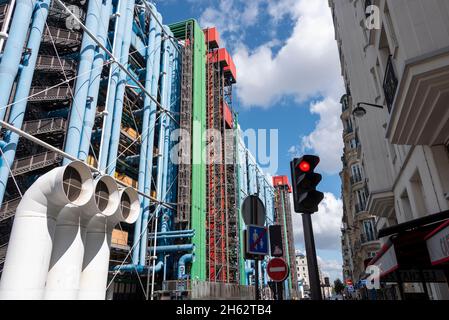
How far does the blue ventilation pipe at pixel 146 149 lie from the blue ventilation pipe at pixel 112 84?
14.5 feet

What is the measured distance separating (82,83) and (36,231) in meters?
14.7

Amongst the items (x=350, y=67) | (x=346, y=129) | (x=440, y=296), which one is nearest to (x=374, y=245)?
(x=346, y=129)

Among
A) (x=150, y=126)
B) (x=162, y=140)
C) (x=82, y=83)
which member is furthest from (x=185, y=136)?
(x=82, y=83)

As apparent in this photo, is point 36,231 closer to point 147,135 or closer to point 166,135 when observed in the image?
point 147,135

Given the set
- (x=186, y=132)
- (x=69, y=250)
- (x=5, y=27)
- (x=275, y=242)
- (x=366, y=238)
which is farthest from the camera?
(x=186, y=132)

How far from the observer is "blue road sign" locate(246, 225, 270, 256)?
563cm

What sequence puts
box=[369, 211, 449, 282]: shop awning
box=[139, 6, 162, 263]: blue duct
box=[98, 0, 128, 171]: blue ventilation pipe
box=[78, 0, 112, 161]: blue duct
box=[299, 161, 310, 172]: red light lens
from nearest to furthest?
box=[299, 161, 310, 172]: red light lens → box=[369, 211, 449, 282]: shop awning → box=[78, 0, 112, 161]: blue duct → box=[98, 0, 128, 171]: blue ventilation pipe → box=[139, 6, 162, 263]: blue duct

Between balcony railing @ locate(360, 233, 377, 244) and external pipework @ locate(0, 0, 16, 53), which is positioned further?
balcony railing @ locate(360, 233, 377, 244)

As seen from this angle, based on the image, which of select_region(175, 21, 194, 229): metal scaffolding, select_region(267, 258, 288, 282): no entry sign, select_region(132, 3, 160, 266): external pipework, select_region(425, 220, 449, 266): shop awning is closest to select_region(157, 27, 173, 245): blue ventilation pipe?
select_region(175, 21, 194, 229): metal scaffolding

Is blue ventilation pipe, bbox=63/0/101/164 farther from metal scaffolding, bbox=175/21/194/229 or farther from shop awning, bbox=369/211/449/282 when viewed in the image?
shop awning, bbox=369/211/449/282

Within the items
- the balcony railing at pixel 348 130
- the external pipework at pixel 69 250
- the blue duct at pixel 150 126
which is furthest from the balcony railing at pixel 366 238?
the external pipework at pixel 69 250

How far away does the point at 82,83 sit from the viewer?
21.9 m

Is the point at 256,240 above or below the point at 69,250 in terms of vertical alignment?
below

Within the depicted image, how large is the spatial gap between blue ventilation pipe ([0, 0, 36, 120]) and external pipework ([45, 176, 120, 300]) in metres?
8.72
